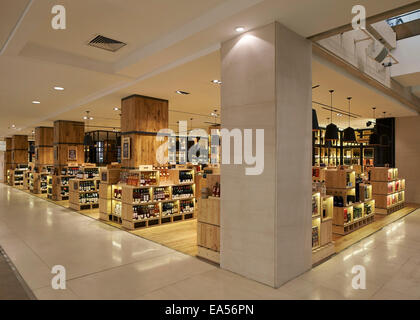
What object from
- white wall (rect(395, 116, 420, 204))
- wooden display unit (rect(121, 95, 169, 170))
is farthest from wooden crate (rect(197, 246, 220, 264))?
white wall (rect(395, 116, 420, 204))

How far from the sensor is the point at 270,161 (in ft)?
12.0

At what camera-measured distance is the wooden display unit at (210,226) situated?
4.48 metres

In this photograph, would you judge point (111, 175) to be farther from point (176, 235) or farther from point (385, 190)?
point (385, 190)

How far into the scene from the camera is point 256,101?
380cm

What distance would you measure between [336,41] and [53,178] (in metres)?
11.3

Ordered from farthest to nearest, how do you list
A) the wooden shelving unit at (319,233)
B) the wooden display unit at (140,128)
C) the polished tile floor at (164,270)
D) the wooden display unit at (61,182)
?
the wooden display unit at (61,182)
the wooden display unit at (140,128)
the wooden shelving unit at (319,233)
the polished tile floor at (164,270)

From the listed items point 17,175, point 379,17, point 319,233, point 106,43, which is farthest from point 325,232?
point 17,175

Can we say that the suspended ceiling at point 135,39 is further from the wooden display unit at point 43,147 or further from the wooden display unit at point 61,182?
the wooden display unit at point 43,147

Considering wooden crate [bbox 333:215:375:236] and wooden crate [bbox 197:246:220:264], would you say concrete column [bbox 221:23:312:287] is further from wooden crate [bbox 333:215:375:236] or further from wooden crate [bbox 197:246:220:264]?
wooden crate [bbox 333:215:375:236]

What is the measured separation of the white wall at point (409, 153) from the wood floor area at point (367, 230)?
2.02 m

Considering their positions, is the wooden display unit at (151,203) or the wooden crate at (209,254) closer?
the wooden crate at (209,254)

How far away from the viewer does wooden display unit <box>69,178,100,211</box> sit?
9.26 meters


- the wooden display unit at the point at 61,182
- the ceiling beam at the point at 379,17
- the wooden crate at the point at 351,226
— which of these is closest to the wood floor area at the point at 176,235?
the wooden crate at the point at 351,226

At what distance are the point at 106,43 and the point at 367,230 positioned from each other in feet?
22.6
